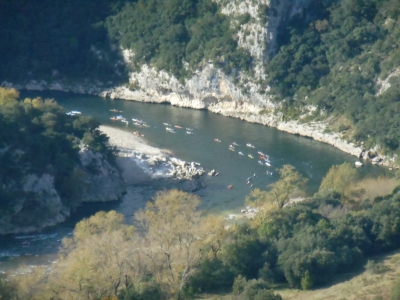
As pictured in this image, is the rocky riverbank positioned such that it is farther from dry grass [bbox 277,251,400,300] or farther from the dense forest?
dry grass [bbox 277,251,400,300]

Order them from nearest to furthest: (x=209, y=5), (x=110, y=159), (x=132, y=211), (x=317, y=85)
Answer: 1. (x=132, y=211)
2. (x=110, y=159)
3. (x=317, y=85)
4. (x=209, y=5)

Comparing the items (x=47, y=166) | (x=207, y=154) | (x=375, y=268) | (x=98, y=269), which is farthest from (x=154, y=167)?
(x=375, y=268)

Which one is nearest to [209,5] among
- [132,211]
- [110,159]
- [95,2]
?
[95,2]

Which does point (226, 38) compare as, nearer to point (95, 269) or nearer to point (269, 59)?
point (269, 59)

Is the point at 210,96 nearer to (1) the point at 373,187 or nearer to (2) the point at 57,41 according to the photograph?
(2) the point at 57,41

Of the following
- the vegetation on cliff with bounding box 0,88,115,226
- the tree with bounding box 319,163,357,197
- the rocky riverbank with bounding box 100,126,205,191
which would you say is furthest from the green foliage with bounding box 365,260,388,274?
the rocky riverbank with bounding box 100,126,205,191

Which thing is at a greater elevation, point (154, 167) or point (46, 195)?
point (154, 167)
